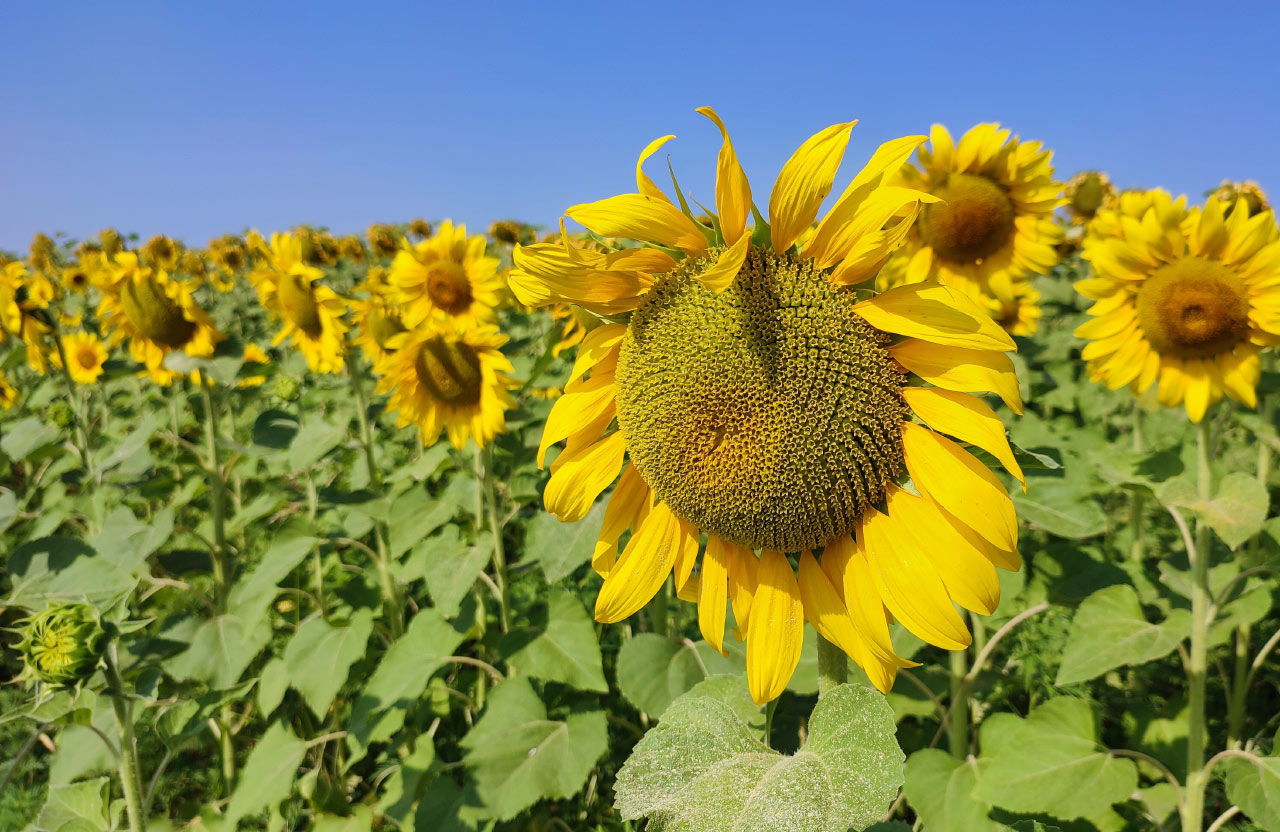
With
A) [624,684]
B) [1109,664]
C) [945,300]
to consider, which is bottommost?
[1109,664]

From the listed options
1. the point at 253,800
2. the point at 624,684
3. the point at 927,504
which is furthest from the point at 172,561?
the point at 927,504

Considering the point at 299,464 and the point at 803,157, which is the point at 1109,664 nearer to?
the point at 803,157

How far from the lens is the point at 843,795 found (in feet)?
2.85

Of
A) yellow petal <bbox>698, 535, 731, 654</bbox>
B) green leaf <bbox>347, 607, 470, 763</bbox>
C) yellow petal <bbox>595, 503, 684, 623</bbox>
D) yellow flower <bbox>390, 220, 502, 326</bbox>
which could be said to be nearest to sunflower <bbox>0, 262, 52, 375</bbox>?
yellow flower <bbox>390, 220, 502, 326</bbox>

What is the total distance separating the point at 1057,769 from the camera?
1950mm

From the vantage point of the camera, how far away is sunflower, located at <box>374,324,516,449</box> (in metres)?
2.70

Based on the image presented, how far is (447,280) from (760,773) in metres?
2.63

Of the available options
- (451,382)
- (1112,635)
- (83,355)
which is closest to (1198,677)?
(1112,635)

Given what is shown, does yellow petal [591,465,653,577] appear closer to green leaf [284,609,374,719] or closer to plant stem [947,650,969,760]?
plant stem [947,650,969,760]

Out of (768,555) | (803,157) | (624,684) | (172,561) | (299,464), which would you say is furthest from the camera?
(172,561)

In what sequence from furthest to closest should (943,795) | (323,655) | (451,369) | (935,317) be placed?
(451,369)
(323,655)
(943,795)
(935,317)

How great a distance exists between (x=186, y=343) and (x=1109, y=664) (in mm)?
3881

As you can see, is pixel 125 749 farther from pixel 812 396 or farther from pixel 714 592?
pixel 812 396

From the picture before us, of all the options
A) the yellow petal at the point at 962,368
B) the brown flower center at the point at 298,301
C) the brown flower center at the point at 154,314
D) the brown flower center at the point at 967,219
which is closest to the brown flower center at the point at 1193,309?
the brown flower center at the point at 967,219
